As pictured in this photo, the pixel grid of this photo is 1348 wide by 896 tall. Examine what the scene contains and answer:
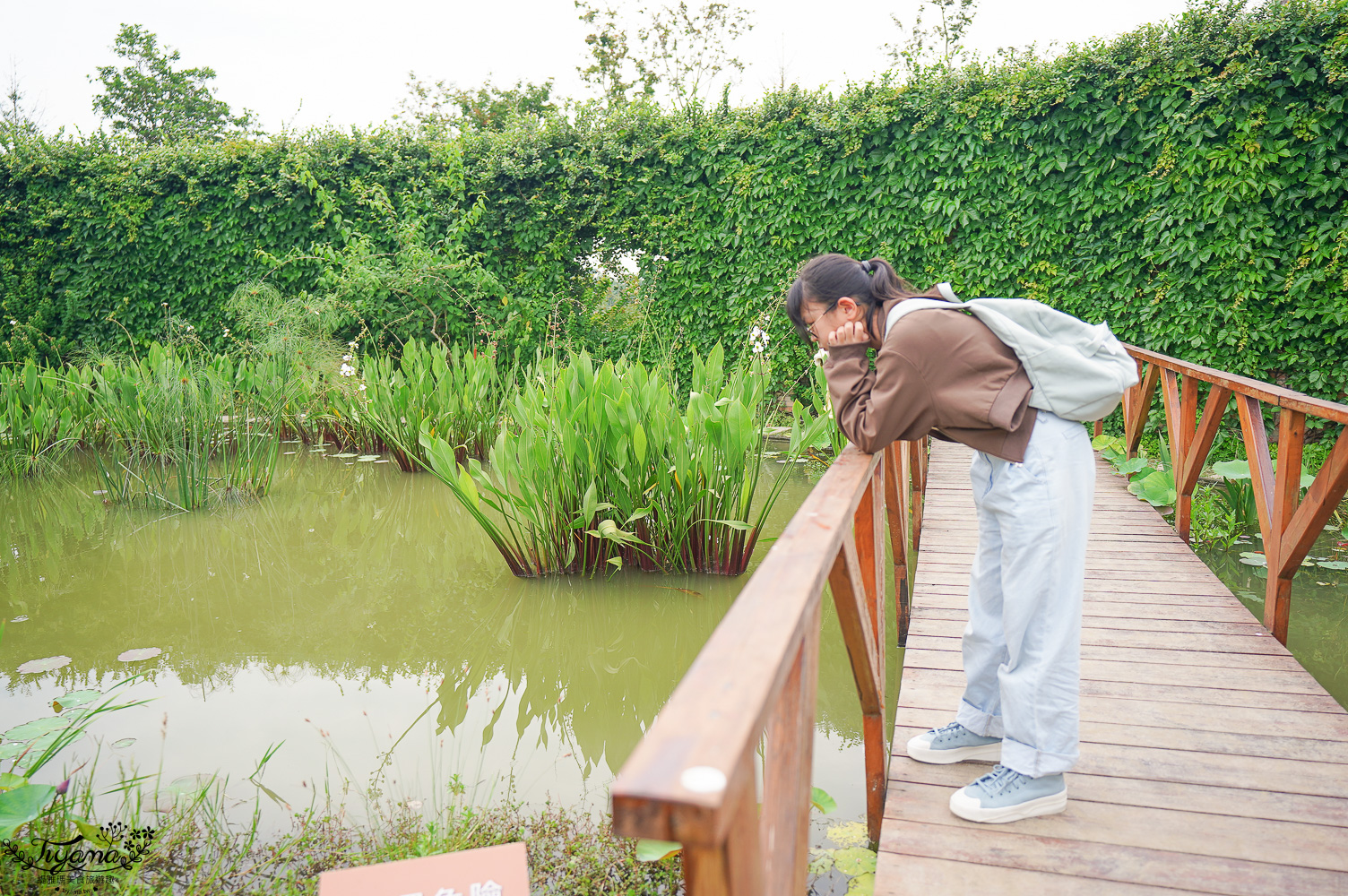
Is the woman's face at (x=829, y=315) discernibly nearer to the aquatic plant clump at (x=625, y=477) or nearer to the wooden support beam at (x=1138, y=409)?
the aquatic plant clump at (x=625, y=477)

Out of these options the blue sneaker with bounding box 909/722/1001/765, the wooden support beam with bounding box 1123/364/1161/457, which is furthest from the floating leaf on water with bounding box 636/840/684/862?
the wooden support beam with bounding box 1123/364/1161/457

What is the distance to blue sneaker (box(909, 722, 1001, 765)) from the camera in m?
1.85

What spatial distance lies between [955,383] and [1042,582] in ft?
1.37

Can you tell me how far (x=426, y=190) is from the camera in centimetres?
847

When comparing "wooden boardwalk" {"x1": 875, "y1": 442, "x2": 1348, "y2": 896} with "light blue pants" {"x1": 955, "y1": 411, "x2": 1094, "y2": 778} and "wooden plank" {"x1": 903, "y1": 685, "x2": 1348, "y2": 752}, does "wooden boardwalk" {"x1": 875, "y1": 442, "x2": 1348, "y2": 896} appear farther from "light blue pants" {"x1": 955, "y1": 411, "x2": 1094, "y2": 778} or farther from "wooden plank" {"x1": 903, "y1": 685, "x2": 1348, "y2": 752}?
"light blue pants" {"x1": 955, "y1": 411, "x2": 1094, "y2": 778}

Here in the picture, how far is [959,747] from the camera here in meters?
1.85

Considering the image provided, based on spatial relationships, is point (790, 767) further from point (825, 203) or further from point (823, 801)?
point (825, 203)

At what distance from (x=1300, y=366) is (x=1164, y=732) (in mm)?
5056

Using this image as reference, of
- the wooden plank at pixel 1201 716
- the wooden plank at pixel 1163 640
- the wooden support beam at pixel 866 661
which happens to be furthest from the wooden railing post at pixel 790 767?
the wooden plank at pixel 1163 640

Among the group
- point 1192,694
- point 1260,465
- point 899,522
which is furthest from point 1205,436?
point 1192,694

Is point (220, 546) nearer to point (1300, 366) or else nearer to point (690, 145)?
point (690, 145)

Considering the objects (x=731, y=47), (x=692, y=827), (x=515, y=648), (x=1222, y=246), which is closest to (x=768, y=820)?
(x=692, y=827)

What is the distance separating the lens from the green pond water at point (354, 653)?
94.2 inches

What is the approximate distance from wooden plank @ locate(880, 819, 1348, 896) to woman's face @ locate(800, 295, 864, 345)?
41.4 inches
